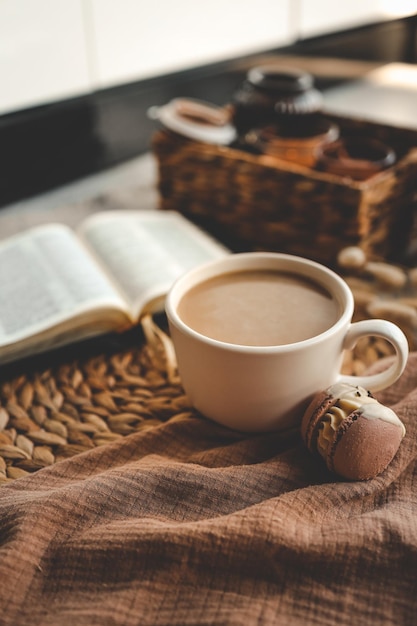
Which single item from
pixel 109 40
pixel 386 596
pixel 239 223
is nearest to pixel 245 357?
pixel 386 596

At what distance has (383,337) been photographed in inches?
18.8

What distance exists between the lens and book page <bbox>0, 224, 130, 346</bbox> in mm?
629

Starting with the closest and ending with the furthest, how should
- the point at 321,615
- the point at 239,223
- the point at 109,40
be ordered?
the point at 321,615 → the point at 239,223 → the point at 109,40

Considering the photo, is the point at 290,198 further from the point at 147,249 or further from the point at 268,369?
the point at 268,369

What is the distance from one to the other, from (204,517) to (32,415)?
Result: 22cm

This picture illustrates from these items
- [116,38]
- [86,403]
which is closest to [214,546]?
[86,403]

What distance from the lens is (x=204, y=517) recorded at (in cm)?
43

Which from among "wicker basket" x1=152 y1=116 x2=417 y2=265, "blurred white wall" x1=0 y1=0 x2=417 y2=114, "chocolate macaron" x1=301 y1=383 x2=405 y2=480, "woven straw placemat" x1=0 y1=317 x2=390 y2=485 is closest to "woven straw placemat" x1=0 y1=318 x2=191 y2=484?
"woven straw placemat" x1=0 y1=317 x2=390 y2=485

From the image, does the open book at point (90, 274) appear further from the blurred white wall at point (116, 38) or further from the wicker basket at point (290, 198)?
the blurred white wall at point (116, 38)

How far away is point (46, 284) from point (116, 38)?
28.0 inches

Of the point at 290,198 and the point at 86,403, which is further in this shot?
the point at 290,198

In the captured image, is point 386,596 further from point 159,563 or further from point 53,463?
point 53,463

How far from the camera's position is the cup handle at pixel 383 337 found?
18.6 inches

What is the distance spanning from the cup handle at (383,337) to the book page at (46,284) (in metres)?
0.26
